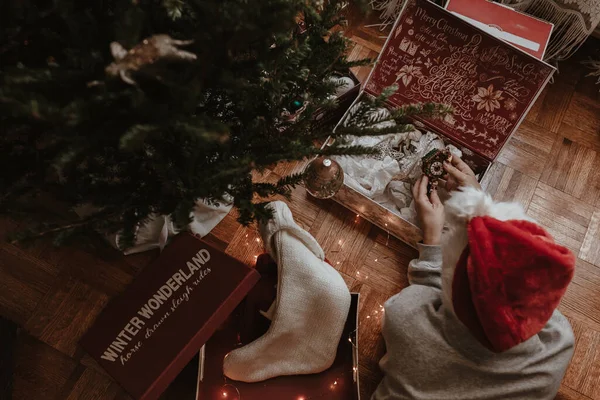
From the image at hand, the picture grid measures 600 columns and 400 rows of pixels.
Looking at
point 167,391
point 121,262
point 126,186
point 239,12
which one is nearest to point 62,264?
point 121,262

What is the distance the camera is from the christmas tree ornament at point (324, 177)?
3.71ft

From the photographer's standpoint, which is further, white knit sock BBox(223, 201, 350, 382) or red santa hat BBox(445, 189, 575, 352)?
white knit sock BBox(223, 201, 350, 382)

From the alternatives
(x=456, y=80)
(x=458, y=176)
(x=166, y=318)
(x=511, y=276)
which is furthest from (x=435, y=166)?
(x=166, y=318)

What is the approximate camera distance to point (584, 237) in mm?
1387

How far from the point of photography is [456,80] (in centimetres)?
125

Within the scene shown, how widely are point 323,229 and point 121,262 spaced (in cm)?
61

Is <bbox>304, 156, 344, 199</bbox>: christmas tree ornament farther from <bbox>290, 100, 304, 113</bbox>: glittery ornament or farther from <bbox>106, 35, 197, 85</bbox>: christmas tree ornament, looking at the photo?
<bbox>106, 35, 197, 85</bbox>: christmas tree ornament

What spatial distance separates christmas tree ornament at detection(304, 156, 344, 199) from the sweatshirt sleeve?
0.94 feet

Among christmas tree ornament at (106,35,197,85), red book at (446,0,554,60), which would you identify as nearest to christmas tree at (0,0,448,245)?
christmas tree ornament at (106,35,197,85)

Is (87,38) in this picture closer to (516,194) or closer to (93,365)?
(93,365)

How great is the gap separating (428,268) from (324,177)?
362 mm

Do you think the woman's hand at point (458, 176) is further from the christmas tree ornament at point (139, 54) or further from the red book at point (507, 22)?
the christmas tree ornament at point (139, 54)

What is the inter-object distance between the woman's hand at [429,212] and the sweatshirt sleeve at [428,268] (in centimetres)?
3

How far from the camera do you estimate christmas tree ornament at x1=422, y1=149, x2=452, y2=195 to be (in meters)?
1.23
